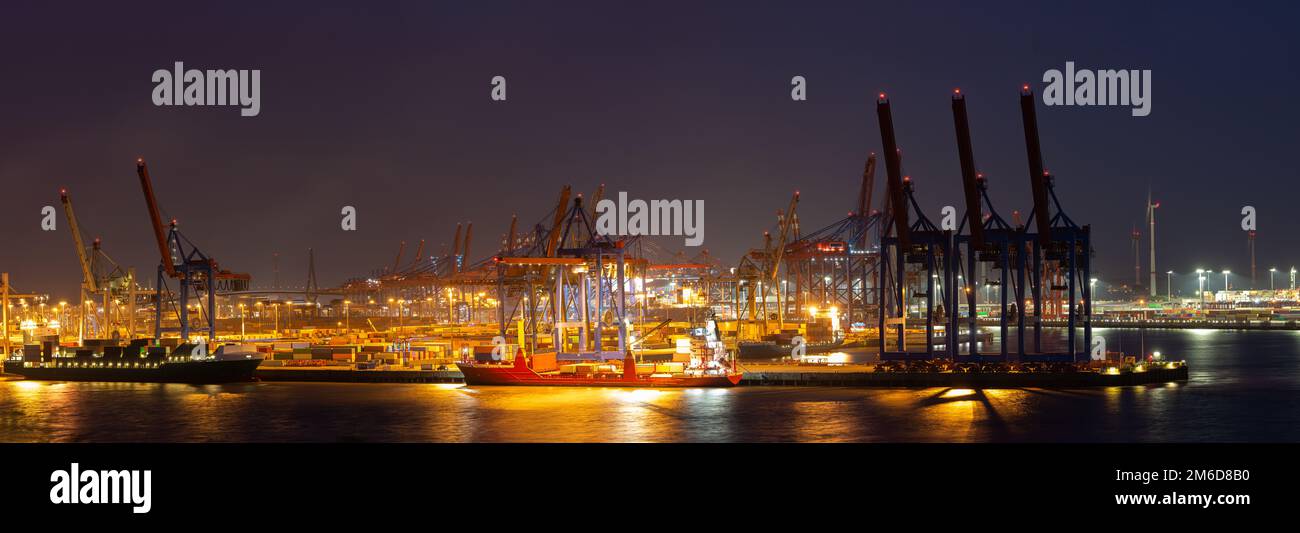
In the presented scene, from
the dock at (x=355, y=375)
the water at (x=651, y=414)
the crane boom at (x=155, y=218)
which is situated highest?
the crane boom at (x=155, y=218)

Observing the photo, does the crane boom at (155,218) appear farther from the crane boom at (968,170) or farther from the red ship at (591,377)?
the crane boom at (968,170)

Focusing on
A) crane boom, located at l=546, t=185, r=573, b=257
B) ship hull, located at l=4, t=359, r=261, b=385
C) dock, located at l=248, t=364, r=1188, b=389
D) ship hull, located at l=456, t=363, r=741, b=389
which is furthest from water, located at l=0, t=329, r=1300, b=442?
crane boom, located at l=546, t=185, r=573, b=257

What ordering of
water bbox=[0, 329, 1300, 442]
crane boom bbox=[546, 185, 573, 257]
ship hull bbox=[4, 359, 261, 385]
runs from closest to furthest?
water bbox=[0, 329, 1300, 442]
ship hull bbox=[4, 359, 261, 385]
crane boom bbox=[546, 185, 573, 257]

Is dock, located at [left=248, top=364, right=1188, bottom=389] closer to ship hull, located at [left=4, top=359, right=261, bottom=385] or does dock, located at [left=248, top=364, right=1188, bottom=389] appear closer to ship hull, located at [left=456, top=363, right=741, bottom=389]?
ship hull, located at [left=456, top=363, right=741, bottom=389]

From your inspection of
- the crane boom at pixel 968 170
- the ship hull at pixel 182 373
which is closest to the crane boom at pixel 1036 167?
the crane boom at pixel 968 170
